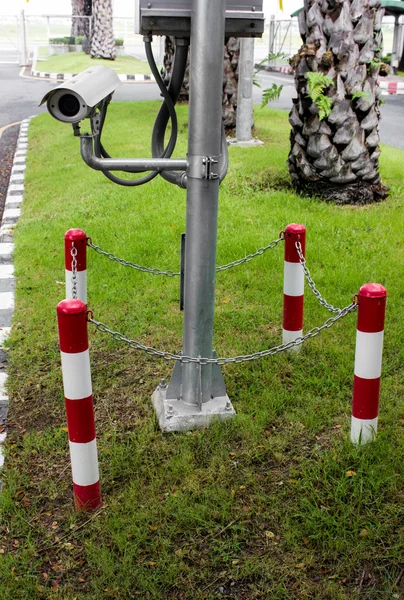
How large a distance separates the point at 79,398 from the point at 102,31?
29.1 meters

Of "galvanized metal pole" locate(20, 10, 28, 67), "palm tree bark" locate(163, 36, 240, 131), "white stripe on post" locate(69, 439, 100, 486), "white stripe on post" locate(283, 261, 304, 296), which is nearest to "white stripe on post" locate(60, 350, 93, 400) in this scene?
"white stripe on post" locate(69, 439, 100, 486)

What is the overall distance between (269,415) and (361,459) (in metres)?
0.68

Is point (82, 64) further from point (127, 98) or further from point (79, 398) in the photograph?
point (79, 398)

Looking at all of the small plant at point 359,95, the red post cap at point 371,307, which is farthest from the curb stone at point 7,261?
the small plant at point 359,95

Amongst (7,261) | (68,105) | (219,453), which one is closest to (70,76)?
(7,261)

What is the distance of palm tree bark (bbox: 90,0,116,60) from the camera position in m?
28.4

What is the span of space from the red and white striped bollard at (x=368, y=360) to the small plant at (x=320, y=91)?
459 cm

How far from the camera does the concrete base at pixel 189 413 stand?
152 inches

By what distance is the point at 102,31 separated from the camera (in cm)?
2952

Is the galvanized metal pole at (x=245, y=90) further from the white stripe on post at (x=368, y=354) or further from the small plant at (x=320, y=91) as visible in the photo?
the white stripe on post at (x=368, y=354)

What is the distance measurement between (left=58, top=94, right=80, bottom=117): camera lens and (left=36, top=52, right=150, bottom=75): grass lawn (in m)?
25.9

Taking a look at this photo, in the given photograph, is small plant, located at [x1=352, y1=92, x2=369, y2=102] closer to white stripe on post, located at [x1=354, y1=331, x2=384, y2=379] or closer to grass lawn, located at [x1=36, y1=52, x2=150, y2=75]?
white stripe on post, located at [x1=354, y1=331, x2=384, y2=379]

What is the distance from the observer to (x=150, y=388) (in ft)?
14.5

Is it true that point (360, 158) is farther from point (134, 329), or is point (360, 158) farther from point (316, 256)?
point (134, 329)
